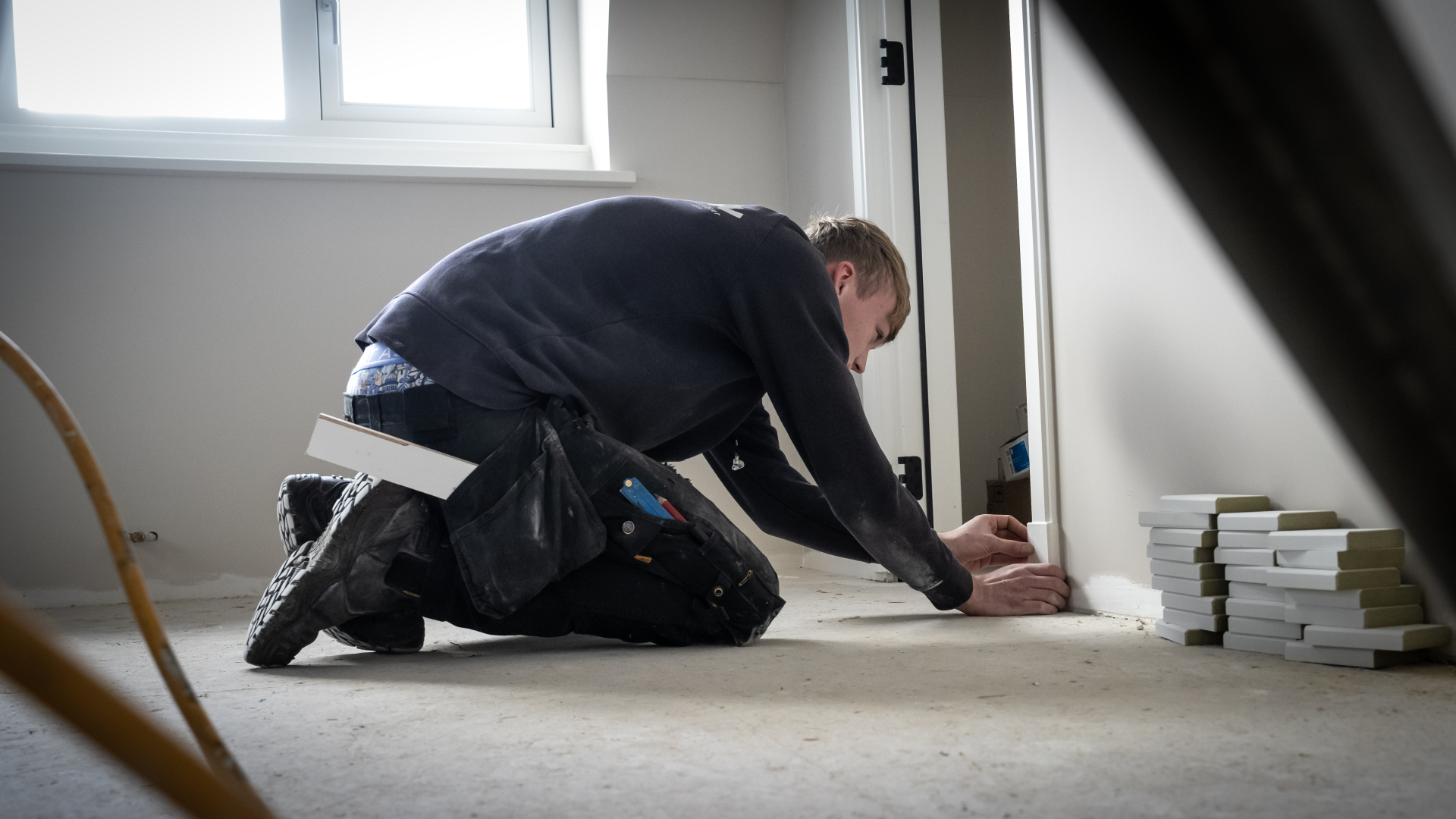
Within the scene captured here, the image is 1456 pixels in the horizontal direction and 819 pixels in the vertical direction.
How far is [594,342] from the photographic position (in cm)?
153

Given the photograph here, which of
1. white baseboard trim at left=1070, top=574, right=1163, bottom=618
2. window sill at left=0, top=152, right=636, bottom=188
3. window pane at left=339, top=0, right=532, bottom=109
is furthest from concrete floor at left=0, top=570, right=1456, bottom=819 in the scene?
window pane at left=339, top=0, right=532, bottom=109

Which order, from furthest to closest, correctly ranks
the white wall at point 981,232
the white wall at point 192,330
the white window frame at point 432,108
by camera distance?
the white wall at point 981,232 < the white window frame at point 432,108 < the white wall at point 192,330

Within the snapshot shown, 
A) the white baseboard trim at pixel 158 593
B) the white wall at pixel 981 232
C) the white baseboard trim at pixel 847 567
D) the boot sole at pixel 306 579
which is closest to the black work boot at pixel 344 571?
the boot sole at pixel 306 579

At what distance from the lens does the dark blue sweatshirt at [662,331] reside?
144 cm

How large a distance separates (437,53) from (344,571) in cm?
248

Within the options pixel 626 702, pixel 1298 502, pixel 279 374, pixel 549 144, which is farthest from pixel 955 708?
pixel 549 144

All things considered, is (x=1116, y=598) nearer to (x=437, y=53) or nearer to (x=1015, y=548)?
(x=1015, y=548)

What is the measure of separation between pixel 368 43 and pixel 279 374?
121 centimetres

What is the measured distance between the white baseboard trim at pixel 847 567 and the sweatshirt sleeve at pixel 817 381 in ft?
2.94

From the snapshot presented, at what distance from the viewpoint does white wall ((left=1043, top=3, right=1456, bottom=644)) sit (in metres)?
1.34

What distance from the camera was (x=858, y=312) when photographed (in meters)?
1.74

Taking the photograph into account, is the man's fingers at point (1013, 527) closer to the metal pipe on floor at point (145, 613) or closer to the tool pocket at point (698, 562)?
the tool pocket at point (698, 562)

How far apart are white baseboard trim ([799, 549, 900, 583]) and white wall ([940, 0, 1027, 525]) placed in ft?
2.07

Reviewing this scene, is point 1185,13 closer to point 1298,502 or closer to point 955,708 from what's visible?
point 955,708
